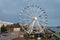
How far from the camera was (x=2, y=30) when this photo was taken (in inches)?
4459

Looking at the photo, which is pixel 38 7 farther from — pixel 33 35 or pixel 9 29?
pixel 9 29

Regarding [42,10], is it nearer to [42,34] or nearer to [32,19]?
[32,19]

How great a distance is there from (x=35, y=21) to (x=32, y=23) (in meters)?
0.85

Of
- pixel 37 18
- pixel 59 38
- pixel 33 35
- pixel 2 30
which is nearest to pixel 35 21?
pixel 37 18

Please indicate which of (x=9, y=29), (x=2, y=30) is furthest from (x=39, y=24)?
(x=9, y=29)

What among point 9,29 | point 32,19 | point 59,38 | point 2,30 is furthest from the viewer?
point 9,29

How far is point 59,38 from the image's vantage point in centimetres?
6256

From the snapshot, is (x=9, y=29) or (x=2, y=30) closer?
(x=2, y=30)

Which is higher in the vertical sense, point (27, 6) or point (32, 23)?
point (27, 6)

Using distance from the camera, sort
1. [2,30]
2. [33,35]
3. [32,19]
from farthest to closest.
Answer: [2,30] → [33,35] → [32,19]

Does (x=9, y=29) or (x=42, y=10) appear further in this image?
(x=9, y=29)

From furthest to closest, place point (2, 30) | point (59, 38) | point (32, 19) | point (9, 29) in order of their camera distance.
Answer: point (9, 29), point (2, 30), point (59, 38), point (32, 19)

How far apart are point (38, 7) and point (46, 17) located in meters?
2.66

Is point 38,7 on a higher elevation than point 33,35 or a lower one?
higher
